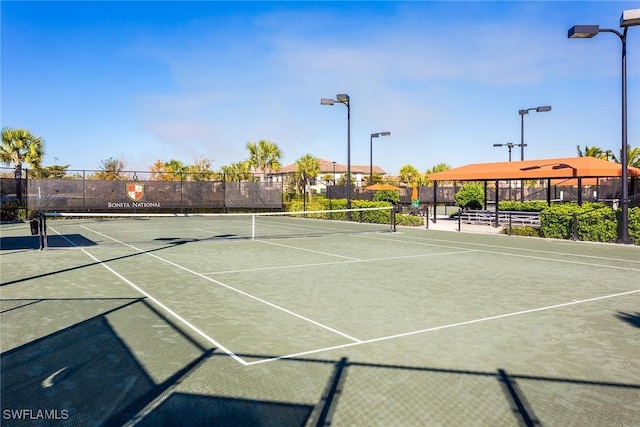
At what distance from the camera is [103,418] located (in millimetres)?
3998

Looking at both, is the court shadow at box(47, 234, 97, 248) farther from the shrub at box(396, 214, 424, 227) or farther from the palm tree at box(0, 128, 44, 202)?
the palm tree at box(0, 128, 44, 202)

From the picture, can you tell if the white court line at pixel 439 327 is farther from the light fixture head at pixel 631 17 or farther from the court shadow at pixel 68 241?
the court shadow at pixel 68 241

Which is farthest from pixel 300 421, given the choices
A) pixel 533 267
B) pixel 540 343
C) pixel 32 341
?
pixel 533 267

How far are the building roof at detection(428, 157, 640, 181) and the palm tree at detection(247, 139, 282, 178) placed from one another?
32.1 meters

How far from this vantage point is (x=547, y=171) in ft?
76.4

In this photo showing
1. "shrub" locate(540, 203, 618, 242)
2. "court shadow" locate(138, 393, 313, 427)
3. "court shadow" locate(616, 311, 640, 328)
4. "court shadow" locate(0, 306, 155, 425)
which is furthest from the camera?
"shrub" locate(540, 203, 618, 242)

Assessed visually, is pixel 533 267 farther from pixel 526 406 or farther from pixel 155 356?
pixel 155 356

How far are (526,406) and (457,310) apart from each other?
11.3 feet

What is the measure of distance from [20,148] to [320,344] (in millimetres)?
40426

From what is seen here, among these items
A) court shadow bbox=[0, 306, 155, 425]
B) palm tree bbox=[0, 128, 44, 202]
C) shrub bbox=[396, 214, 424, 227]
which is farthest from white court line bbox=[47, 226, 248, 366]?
palm tree bbox=[0, 128, 44, 202]

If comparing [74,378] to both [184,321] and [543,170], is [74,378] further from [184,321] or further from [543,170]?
[543,170]

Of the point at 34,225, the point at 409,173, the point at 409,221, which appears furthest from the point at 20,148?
the point at 409,173

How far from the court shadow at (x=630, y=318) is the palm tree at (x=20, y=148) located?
41.6 metres

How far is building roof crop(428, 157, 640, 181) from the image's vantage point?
21.8 metres
